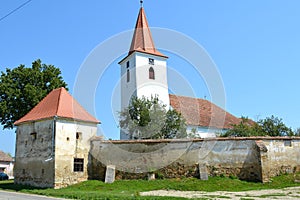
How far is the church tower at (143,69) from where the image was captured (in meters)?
37.9

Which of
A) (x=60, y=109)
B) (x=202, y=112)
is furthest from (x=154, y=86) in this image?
(x=60, y=109)

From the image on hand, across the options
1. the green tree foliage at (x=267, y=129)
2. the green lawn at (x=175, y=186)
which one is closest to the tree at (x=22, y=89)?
the green lawn at (x=175, y=186)

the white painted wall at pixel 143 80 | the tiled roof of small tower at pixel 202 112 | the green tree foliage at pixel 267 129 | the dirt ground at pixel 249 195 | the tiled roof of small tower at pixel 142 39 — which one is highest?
the tiled roof of small tower at pixel 142 39

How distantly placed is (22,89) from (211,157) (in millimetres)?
20213

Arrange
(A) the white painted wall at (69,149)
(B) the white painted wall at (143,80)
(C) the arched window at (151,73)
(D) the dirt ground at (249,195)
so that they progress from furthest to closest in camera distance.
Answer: (C) the arched window at (151,73), (B) the white painted wall at (143,80), (A) the white painted wall at (69,149), (D) the dirt ground at (249,195)

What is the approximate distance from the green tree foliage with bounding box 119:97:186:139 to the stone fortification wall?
4.57 metres

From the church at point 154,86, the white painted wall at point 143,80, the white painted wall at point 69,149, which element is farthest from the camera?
the white painted wall at point 143,80

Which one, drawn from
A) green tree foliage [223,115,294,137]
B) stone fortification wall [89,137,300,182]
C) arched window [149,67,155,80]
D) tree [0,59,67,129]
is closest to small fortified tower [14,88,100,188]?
stone fortification wall [89,137,300,182]

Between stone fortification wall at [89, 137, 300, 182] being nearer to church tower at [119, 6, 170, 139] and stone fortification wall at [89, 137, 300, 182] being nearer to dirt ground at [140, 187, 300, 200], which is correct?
dirt ground at [140, 187, 300, 200]

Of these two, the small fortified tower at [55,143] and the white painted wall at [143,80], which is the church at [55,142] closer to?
the small fortified tower at [55,143]

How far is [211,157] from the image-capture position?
19.1 metres

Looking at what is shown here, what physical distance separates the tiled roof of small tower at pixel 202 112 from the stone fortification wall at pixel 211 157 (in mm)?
16142

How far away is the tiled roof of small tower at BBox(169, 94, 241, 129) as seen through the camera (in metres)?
37.3

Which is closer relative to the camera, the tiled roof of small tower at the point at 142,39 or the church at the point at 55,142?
the church at the point at 55,142
